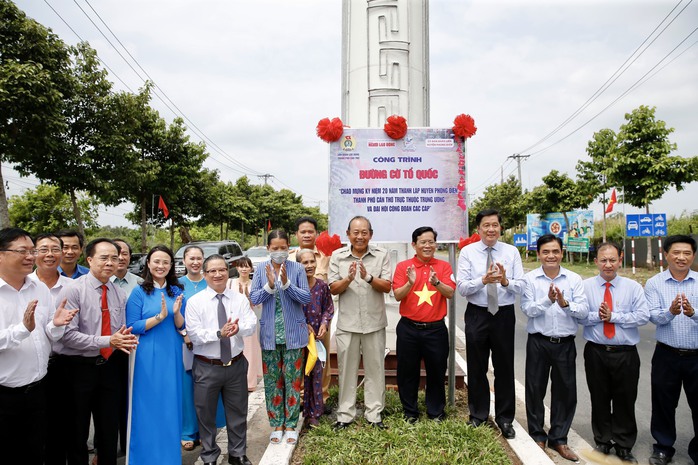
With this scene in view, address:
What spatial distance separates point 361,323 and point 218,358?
126cm

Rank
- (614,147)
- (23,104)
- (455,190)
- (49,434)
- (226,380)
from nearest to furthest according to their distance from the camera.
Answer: (49,434) → (226,380) → (455,190) → (23,104) → (614,147)

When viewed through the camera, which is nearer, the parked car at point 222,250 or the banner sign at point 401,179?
the banner sign at point 401,179

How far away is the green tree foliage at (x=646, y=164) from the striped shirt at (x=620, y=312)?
14.9m

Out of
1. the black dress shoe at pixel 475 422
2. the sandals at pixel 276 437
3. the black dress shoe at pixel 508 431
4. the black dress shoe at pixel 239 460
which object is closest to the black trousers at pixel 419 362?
the black dress shoe at pixel 475 422

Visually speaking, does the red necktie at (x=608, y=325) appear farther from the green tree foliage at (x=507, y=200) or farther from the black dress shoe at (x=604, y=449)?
the green tree foliage at (x=507, y=200)

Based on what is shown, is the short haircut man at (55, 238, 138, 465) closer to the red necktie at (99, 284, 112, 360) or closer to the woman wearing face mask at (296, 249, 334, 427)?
the red necktie at (99, 284, 112, 360)

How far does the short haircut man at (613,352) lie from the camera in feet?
11.9

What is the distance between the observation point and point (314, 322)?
13.7 feet

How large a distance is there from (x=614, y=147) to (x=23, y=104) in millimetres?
18758

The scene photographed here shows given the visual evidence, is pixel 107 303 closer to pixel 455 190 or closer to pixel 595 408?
pixel 455 190

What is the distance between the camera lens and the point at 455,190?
4660mm

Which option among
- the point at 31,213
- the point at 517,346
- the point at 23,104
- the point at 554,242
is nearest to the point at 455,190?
the point at 554,242

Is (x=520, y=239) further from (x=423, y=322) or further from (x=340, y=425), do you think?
(x=340, y=425)

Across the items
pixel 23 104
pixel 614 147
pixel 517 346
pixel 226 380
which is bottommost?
pixel 517 346
